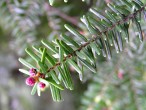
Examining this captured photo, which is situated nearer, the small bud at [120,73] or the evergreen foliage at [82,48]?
the evergreen foliage at [82,48]

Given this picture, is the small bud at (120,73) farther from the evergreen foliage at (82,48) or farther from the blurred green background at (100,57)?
the evergreen foliage at (82,48)

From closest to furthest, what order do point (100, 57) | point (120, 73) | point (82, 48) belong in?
point (82, 48)
point (120, 73)
point (100, 57)

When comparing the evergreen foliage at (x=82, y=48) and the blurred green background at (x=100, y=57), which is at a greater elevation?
the blurred green background at (x=100, y=57)

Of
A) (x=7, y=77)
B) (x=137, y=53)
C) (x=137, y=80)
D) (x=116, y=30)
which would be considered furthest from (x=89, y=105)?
(x=7, y=77)

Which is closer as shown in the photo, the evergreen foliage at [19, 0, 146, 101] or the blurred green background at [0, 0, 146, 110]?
the evergreen foliage at [19, 0, 146, 101]

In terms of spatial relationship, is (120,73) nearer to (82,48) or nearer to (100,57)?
(100,57)

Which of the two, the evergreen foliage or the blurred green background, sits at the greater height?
the blurred green background

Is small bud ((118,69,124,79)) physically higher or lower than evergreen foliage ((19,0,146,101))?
higher

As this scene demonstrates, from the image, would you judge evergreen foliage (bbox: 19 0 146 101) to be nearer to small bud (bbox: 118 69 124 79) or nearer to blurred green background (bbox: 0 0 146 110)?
blurred green background (bbox: 0 0 146 110)

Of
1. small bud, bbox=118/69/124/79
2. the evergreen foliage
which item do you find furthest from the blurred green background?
the evergreen foliage

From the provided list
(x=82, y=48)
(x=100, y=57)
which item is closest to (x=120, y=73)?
(x=100, y=57)

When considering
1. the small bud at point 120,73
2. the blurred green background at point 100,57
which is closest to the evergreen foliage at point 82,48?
the blurred green background at point 100,57

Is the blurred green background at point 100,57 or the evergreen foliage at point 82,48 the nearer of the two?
the evergreen foliage at point 82,48

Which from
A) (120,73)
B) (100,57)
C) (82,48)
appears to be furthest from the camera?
(100,57)
